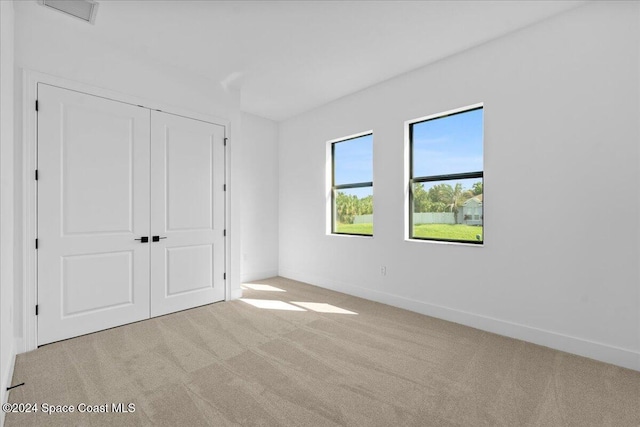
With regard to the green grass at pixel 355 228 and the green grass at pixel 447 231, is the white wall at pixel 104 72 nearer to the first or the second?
the green grass at pixel 355 228

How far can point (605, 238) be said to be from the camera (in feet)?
8.08

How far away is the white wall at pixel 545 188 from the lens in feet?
7.86

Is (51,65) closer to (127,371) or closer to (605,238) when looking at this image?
(127,371)

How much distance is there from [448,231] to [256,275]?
3.35 m

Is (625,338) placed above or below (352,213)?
below

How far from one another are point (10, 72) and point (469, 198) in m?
4.41

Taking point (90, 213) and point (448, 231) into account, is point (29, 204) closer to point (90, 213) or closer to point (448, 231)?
point (90, 213)

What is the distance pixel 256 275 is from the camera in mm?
5367

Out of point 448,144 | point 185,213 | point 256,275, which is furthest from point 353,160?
point 256,275

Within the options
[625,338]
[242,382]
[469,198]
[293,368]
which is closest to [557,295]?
[625,338]

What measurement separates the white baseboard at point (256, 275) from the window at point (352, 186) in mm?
1535

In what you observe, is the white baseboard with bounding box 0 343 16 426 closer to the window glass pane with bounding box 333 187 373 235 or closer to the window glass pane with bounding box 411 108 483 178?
the window glass pane with bounding box 333 187 373 235

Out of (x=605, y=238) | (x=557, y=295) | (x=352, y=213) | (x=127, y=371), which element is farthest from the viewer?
(x=352, y=213)

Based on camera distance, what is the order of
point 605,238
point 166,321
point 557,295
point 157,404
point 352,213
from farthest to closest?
1. point 352,213
2. point 166,321
3. point 557,295
4. point 605,238
5. point 157,404
